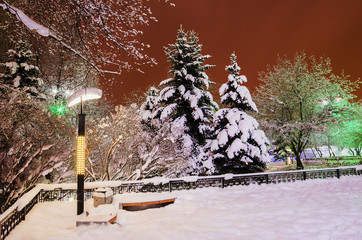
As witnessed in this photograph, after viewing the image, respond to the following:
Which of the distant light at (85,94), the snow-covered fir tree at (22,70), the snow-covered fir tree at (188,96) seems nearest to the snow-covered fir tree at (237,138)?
the snow-covered fir tree at (188,96)

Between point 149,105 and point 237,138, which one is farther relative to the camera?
point 149,105

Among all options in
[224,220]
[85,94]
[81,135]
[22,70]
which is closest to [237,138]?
[224,220]

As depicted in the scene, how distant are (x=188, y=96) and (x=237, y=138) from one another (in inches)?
206

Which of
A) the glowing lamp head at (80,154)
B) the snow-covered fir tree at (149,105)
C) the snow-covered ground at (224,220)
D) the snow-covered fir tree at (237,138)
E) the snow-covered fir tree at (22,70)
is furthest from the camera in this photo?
the snow-covered fir tree at (149,105)

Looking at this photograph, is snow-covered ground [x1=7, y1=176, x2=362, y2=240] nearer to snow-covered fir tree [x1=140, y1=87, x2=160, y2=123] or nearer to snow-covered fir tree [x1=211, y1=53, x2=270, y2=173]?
snow-covered fir tree [x1=211, y1=53, x2=270, y2=173]

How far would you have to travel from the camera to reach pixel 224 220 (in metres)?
7.16

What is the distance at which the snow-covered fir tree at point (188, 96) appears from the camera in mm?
18109

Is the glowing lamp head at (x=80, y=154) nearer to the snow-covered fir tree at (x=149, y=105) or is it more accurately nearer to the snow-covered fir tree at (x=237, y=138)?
the snow-covered fir tree at (x=237, y=138)

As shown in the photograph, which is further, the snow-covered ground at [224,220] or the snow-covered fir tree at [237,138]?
the snow-covered fir tree at [237,138]

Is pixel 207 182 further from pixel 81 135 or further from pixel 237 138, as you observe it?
pixel 81 135

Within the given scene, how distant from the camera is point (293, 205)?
28.4ft

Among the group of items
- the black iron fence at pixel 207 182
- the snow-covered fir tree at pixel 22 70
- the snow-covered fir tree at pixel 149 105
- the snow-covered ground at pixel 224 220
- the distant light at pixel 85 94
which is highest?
the snow-covered fir tree at pixel 22 70

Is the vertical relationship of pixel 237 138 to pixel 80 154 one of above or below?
above

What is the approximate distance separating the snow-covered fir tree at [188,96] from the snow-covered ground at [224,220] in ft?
27.0
